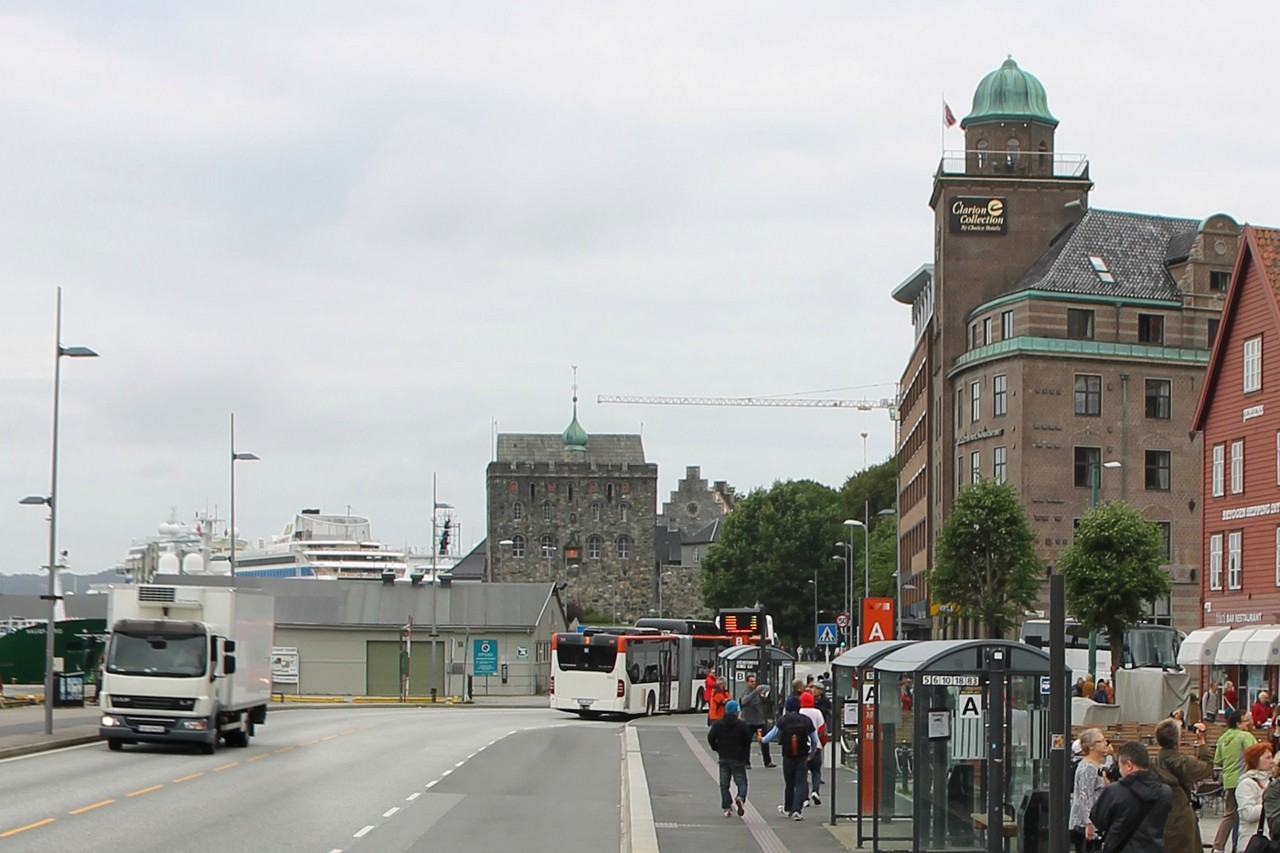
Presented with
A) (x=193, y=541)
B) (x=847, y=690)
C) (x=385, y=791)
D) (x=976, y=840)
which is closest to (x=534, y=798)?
(x=385, y=791)

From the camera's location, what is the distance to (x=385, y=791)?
2631 cm

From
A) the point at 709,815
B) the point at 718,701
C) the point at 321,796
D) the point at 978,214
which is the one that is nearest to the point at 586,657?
the point at 718,701

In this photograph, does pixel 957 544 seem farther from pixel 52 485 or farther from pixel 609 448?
pixel 609 448

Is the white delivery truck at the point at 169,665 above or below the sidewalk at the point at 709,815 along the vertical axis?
above

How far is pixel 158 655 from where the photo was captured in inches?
1265

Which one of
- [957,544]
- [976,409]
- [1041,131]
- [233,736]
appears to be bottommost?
[233,736]

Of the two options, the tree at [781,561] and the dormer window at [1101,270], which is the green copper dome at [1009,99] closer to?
the dormer window at [1101,270]

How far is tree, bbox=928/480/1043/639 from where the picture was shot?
6072 cm

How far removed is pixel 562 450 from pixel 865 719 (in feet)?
515

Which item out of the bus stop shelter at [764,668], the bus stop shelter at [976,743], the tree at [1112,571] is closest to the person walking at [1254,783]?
the bus stop shelter at [976,743]

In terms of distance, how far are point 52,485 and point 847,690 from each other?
18.6m

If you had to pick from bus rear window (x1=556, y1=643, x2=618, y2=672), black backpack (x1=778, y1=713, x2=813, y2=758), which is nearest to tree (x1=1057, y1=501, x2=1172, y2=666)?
bus rear window (x1=556, y1=643, x2=618, y2=672)

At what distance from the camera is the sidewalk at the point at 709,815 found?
768 inches

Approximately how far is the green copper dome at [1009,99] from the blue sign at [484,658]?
1256 inches
